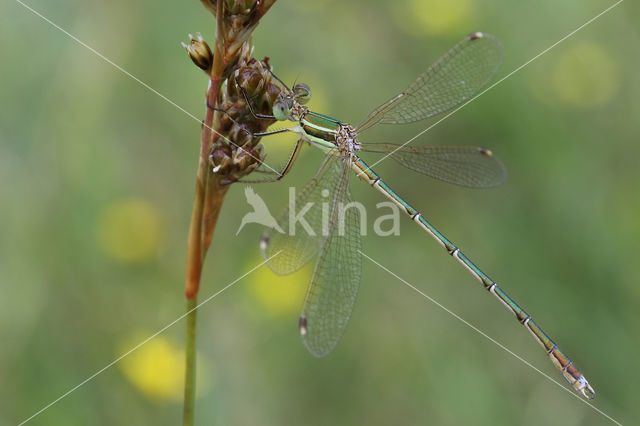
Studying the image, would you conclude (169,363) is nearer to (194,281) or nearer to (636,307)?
(194,281)

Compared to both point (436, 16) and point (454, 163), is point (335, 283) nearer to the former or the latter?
point (454, 163)

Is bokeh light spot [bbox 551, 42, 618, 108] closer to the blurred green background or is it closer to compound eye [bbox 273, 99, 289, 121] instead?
the blurred green background

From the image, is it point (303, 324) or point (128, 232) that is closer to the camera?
point (303, 324)

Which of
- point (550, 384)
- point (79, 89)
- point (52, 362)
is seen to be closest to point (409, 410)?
point (550, 384)

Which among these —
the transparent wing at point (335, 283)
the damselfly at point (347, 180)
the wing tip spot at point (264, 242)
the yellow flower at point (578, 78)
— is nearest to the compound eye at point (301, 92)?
the damselfly at point (347, 180)

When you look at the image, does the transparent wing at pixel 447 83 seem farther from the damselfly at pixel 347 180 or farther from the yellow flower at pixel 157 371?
the yellow flower at pixel 157 371

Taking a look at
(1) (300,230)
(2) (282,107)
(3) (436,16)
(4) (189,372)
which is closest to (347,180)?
(1) (300,230)
